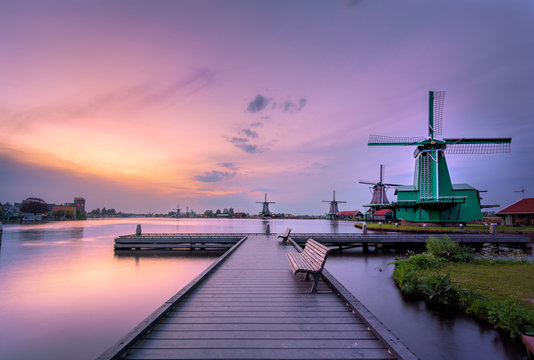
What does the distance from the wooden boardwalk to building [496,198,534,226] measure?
39872 mm

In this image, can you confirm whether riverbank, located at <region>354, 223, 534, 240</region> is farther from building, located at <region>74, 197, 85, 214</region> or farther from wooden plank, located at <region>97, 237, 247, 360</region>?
building, located at <region>74, 197, 85, 214</region>

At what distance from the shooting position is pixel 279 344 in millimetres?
3336

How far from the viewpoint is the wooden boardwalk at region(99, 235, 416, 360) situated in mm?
3123

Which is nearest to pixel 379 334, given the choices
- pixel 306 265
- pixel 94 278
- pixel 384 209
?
pixel 306 265

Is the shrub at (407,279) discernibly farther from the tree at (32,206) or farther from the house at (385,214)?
the tree at (32,206)

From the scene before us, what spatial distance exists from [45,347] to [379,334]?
824cm

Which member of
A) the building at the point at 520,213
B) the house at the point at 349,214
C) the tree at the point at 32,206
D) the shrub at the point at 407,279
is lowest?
the house at the point at 349,214

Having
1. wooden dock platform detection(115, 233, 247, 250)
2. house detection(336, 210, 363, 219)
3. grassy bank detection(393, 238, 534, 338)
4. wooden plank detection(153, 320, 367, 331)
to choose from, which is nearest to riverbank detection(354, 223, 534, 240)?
grassy bank detection(393, 238, 534, 338)

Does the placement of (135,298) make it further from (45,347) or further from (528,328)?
(528,328)

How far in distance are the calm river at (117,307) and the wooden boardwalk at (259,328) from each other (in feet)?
10.8

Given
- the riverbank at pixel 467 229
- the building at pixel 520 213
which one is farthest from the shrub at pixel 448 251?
the building at pixel 520 213

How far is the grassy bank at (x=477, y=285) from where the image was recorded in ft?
21.3

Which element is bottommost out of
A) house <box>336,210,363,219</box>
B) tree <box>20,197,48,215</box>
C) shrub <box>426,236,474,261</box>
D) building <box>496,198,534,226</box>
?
house <box>336,210,363,219</box>

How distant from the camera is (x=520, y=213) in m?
32.4
